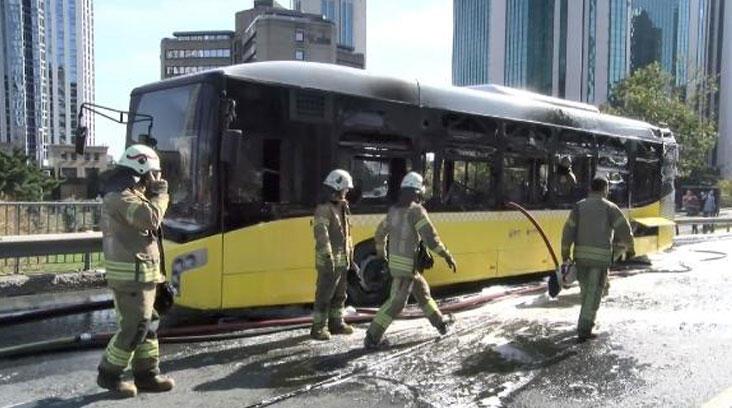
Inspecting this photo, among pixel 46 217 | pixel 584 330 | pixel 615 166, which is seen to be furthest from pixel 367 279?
pixel 46 217

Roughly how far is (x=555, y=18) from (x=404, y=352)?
93281 mm

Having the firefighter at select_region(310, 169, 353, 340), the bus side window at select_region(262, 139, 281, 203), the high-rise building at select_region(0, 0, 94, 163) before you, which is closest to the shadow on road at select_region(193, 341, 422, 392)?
the firefighter at select_region(310, 169, 353, 340)

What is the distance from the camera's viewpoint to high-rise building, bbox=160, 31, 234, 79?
131m

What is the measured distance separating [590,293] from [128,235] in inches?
183

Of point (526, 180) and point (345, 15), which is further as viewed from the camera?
point (345, 15)

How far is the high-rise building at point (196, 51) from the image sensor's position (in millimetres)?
130875

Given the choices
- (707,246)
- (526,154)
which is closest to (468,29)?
(707,246)

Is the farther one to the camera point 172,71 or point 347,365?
point 172,71

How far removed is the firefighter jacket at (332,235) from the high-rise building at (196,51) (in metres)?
129

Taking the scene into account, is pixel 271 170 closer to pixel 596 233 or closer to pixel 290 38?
pixel 596 233

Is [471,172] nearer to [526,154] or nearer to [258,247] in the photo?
[526,154]

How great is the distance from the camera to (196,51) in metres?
132

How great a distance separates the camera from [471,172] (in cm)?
977

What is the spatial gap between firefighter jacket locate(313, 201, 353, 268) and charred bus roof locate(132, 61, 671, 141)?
5.33 ft
